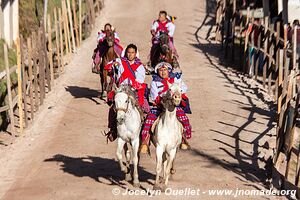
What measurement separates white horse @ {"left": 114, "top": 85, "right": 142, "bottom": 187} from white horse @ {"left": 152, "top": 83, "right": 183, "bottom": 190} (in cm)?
37

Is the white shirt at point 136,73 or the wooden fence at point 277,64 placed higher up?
the white shirt at point 136,73

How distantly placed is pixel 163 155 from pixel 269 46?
10.6m

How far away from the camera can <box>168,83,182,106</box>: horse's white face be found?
504 inches

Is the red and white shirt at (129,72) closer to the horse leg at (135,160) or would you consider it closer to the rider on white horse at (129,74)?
the rider on white horse at (129,74)

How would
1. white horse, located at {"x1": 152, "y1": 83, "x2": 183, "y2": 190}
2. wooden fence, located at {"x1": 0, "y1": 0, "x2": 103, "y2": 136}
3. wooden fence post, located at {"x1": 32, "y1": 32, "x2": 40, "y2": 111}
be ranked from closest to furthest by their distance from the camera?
white horse, located at {"x1": 152, "y1": 83, "x2": 183, "y2": 190} → wooden fence, located at {"x1": 0, "y1": 0, "x2": 103, "y2": 136} → wooden fence post, located at {"x1": 32, "y1": 32, "x2": 40, "y2": 111}

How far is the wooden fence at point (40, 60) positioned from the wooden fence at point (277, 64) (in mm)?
5450

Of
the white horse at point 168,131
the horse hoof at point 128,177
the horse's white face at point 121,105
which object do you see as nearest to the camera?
the white horse at point 168,131

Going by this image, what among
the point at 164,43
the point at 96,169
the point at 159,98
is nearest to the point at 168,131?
the point at 159,98

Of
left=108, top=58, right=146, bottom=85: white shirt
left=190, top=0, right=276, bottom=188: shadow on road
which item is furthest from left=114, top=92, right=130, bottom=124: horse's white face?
left=190, top=0, right=276, bottom=188: shadow on road

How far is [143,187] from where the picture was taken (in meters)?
13.9

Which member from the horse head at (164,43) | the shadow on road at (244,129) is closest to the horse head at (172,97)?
the shadow on road at (244,129)

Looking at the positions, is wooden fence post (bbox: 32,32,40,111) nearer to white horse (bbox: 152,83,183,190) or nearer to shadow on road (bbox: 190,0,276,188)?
shadow on road (bbox: 190,0,276,188)

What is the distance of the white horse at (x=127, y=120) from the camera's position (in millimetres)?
13141

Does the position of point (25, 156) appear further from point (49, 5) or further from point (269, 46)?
point (49, 5)
